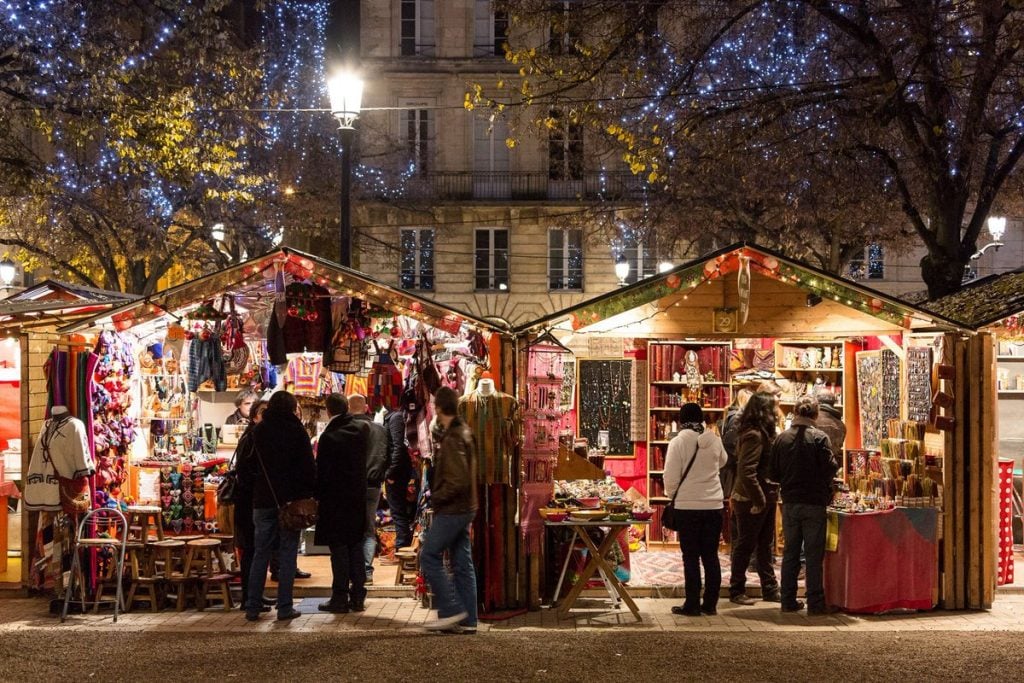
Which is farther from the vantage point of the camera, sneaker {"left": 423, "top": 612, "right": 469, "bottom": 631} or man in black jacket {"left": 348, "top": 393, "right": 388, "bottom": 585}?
man in black jacket {"left": 348, "top": 393, "right": 388, "bottom": 585}

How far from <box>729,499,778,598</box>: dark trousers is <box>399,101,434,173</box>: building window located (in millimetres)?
22228

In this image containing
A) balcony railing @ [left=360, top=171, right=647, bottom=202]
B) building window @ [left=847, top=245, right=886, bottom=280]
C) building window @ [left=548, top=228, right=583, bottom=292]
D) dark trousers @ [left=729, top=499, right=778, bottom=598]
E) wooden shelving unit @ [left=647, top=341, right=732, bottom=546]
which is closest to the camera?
dark trousers @ [left=729, top=499, right=778, bottom=598]

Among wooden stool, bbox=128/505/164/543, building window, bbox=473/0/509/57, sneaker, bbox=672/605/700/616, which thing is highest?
building window, bbox=473/0/509/57

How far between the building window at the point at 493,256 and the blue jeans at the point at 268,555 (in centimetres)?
2232

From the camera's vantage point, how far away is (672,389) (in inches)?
500

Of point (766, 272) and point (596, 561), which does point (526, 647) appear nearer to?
point (596, 561)

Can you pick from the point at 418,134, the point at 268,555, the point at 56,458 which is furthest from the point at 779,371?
the point at 418,134

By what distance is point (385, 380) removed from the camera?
400 inches

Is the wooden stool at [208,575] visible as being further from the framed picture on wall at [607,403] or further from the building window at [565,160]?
the building window at [565,160]

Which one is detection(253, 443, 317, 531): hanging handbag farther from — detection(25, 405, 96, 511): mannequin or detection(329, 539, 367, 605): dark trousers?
detection(25, 405, 96, 511): mannequin

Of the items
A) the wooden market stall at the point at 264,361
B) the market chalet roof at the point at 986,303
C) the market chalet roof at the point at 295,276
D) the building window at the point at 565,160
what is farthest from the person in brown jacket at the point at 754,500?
the building window at the point at 565,160

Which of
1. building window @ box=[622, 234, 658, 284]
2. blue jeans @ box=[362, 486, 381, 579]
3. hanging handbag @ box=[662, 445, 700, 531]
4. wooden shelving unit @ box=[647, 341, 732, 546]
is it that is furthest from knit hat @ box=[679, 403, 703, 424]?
building window @ box=[622, 234, 658, 284]

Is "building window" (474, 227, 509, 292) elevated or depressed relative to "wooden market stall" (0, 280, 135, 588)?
elevated

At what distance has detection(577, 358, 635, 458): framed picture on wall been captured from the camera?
1273 cm
